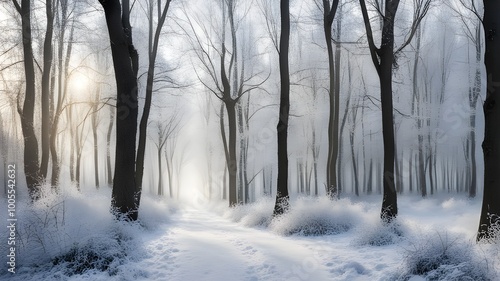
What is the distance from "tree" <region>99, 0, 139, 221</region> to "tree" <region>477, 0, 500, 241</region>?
24.1 feet

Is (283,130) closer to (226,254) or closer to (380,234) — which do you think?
(380,234)

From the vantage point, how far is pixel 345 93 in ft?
76.9

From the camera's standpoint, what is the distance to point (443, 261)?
4148 mm

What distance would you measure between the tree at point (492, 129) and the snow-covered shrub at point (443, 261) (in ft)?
6.03

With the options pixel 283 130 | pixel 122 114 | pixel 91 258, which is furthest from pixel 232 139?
pixel 91 258

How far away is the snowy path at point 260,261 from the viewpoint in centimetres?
487

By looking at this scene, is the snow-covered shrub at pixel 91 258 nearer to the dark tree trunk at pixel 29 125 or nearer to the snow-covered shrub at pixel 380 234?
the snow-covered shrub at pixel 380 234

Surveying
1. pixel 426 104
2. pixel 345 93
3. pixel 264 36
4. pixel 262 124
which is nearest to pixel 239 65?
pixel 264 36

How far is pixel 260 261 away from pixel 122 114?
15.6ft

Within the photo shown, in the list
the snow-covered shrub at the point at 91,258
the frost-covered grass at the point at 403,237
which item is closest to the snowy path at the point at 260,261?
the frost-covered grass at the point at 403,237

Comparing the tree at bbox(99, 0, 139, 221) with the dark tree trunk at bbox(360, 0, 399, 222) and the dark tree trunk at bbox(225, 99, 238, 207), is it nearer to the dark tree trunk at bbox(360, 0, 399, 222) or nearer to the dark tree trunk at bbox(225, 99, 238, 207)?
the dark tree trunk at bbox(360, 0, 399, 222)

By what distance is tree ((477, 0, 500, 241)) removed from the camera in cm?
563

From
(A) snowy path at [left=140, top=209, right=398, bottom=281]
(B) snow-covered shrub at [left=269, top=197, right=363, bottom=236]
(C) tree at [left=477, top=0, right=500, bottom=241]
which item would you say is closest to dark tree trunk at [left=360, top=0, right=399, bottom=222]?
(B) snow-covered shrub at [left=269, top=197, right=363, bottom=236]

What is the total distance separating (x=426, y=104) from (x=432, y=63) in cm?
422
